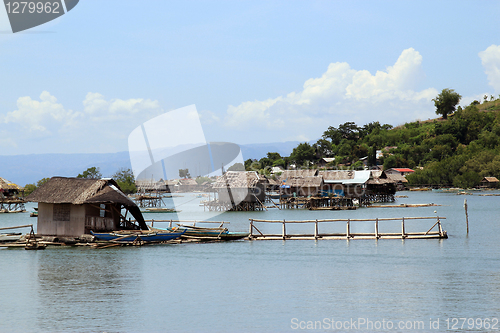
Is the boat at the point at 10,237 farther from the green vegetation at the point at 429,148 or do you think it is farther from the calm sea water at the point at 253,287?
the green vegetation at the point at 429,148

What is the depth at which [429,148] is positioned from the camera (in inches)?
5797

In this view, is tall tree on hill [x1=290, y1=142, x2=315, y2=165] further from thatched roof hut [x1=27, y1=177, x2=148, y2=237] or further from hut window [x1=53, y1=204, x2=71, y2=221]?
hut window [x1=53, y1=204, x2=71, y2=221]

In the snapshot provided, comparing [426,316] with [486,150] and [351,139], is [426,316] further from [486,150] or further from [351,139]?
[351,139]

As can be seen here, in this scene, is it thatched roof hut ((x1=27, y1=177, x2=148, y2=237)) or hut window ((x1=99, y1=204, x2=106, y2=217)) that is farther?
hut window ((x1=99, y1=204, x2=106, y2=217))

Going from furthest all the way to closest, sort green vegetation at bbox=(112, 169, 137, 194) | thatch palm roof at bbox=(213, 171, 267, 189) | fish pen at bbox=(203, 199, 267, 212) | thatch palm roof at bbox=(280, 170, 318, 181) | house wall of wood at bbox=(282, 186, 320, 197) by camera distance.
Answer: green vegetation at bbox=(112, 169, 137, 194), thatch palm roof at bbox=(280, 170, 318, 181), house wall of wood at bbox=(282, 186, 320, 197), fish pen at bbox=(203, 199, 267, 212), thatch palm roof at bbox=(213, 171, 267, 189)

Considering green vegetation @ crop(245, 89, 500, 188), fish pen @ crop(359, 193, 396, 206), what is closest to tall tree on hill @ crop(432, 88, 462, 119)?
green vegetation @ crop(245, 89, 500, 188)

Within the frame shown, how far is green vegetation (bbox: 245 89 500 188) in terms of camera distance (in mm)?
126375

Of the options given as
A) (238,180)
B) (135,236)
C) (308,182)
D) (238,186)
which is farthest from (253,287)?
(308,182)

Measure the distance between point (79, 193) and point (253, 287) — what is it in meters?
14.2

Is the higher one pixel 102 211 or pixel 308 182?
pixel 308 182

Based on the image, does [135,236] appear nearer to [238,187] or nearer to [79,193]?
[79,193]

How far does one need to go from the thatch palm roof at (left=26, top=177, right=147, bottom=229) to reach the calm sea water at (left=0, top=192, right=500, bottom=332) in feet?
9.98

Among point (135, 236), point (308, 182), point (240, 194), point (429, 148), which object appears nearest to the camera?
point (135, 236)

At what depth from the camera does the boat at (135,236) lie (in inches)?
1166
